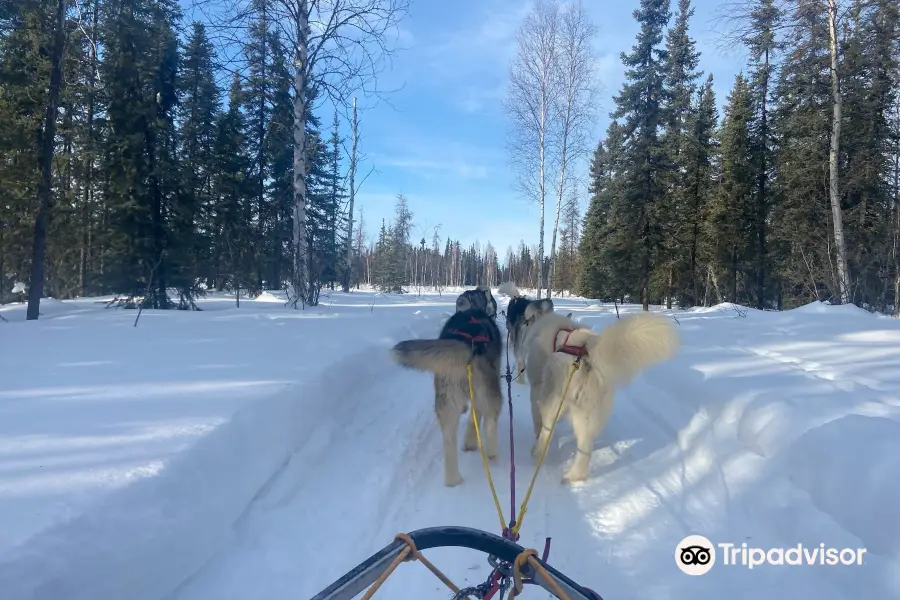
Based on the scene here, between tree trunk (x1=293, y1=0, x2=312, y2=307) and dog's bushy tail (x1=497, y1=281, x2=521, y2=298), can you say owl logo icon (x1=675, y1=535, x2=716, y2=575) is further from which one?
tree trunk (x1=293, y1=0, x2=312, y2=307)

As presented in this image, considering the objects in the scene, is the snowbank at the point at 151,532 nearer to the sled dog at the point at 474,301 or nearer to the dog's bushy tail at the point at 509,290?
the sled dog at the point at 474,301

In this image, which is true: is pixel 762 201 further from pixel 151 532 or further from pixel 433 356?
pixel 151 532

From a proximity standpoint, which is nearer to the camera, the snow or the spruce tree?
the snow

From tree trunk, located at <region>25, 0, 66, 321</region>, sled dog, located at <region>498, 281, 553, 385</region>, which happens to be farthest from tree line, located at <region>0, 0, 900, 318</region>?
sled dog, located at <region>498, 281, 553, 385</region>

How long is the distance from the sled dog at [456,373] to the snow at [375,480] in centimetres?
37

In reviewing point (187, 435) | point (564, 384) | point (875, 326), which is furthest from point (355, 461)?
point (875, 326)

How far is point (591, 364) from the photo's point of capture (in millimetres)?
3752

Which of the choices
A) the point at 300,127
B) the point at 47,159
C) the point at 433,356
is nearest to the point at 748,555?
the point at 433,356

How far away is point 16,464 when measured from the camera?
2.71 meters

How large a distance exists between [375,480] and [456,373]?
1.13 m

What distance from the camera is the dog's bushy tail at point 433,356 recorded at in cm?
370

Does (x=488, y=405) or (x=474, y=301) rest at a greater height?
(x=474, y=301)

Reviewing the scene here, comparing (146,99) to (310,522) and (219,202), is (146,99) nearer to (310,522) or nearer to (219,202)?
(219,202)

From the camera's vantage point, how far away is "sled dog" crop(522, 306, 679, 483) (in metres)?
3.46
